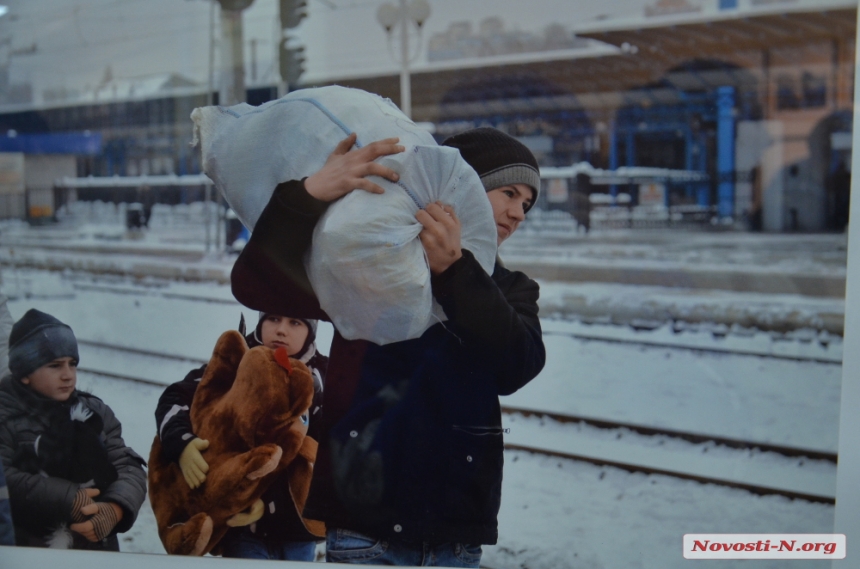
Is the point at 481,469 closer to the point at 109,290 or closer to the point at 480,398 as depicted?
the point at 480,398

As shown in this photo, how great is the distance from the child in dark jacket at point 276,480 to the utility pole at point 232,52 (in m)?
0.59

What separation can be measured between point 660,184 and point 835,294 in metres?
0.47

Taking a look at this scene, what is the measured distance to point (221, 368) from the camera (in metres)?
1.86

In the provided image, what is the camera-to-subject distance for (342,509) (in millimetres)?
1579

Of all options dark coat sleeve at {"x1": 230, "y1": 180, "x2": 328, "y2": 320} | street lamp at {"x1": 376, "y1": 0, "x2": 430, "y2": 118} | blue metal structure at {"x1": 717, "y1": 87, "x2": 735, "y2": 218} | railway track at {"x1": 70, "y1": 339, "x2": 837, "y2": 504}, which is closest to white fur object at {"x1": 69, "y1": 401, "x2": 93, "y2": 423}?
railway track at {"x1": 70, "y1": 339, "x2": 837, "y2": 504}

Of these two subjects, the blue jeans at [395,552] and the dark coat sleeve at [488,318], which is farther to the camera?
the blue jeans at [395,552]

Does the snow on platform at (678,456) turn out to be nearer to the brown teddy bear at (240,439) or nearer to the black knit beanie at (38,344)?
the brown teddy bear at (240,439)

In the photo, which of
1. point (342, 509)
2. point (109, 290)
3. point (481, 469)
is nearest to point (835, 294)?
point (481, 469)

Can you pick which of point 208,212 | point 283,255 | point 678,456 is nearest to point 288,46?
point 208,212

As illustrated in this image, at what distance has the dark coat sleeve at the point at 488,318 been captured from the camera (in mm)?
1457

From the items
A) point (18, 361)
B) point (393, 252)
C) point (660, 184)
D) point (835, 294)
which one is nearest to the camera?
point (393, 252)

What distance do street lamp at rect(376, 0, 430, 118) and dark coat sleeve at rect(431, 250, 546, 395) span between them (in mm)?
540

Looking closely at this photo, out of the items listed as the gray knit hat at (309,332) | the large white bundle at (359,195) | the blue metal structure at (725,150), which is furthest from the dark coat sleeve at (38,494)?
the blue metal structure at (725,150)

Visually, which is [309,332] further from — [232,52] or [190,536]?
[232,52]
